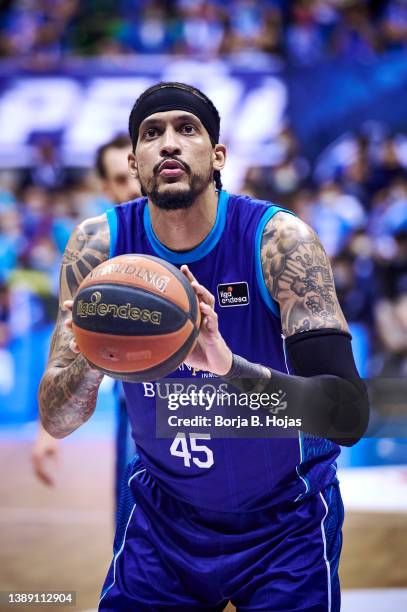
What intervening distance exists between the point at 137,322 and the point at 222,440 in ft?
2.03

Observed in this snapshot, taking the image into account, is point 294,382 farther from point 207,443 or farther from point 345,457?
point 345,457

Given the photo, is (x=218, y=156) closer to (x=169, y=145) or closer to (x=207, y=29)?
(x=169, y=145)

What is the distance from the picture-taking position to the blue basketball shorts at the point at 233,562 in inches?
106

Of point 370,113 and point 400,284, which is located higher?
point 370,113

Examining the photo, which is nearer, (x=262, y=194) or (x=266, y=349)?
(x=266, y=349)

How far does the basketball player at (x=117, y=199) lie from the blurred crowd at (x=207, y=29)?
5840mm

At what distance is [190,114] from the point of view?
9.83ft

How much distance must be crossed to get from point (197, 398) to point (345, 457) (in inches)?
195

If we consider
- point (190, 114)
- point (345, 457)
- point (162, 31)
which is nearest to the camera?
point (190, 114)

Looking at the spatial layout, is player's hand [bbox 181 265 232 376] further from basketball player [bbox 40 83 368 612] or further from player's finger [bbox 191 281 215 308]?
basketball player [bbox 40 83 368 612]

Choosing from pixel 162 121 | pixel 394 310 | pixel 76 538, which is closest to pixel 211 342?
pixel 162 121

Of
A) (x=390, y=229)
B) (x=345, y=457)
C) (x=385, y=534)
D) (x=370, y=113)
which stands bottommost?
(x=385, y=534)

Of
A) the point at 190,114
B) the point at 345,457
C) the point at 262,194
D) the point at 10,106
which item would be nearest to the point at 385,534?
the point at 345,457

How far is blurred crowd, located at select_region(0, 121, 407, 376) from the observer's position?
30.9ft
